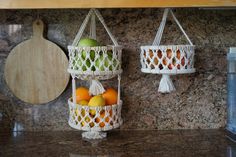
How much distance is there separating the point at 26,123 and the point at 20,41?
12.8 inches

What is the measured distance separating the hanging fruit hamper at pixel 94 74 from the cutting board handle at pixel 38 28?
6.9 inches

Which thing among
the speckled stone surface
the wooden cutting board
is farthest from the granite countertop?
the wooden cutting board

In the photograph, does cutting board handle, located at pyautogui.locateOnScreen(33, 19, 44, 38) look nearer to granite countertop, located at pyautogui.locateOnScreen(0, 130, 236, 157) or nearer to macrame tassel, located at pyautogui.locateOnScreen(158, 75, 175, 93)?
granite countertop, located at pyautogui.locateOnScreen(0, 130, 236, 157)

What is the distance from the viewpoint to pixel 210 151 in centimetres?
115

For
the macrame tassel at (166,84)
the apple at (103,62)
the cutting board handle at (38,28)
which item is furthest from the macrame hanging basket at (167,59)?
the cutting board handle at (38,28)

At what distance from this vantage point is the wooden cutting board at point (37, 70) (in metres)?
1.35

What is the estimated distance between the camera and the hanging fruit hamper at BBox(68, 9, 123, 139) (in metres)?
1.17

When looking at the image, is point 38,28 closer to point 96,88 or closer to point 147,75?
point 96,88

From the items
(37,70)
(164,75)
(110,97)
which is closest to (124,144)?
(110,97)

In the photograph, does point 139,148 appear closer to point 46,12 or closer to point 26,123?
point 26,123

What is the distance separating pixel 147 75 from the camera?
1384 millimetres

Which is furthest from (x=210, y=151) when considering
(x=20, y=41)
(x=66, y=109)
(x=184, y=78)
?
(x=20, y=41)

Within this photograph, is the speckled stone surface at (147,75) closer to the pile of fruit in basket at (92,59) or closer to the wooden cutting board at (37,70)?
the wooden cutting board at (37,70)

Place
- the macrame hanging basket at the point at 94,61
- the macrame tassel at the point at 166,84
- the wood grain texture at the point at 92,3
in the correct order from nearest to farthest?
1. the wood grain texture at the point at 92,3
2. the macrame hanging basket at the point at 94,61
3. the macrame tassel at the point at 166,84
